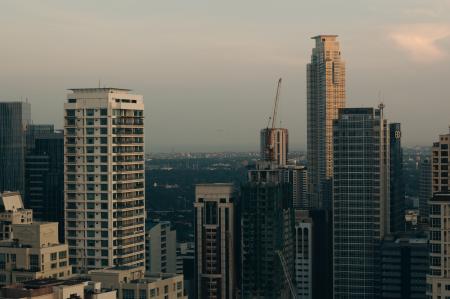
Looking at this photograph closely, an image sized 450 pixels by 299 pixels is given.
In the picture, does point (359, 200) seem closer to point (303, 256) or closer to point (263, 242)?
point (303, 256)

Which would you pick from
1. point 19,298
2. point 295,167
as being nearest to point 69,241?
point 19,298

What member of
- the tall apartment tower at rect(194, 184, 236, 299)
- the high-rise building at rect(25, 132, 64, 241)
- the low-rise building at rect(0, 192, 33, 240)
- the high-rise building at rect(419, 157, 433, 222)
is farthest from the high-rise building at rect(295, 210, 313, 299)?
the low-rise building at rect(0, 192, 33, 240)

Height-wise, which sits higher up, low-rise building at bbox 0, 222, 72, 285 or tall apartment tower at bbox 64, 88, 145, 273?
tall apartment tower at bbox 64, 88, 145, 273

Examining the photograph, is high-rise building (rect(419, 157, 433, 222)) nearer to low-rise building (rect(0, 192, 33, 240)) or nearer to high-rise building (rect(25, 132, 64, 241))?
high-rise building (rect(25, 132, 64, 241))

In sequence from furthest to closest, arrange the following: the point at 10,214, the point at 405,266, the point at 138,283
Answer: the point at 405,266, the point at 10,214, the point at 138,283

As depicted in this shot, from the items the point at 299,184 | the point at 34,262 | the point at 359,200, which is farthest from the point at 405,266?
the point at 299,184

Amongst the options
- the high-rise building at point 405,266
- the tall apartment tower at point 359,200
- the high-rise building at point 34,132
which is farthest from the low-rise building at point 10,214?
the tall apartment tower at point 359,200

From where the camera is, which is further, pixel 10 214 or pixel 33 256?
pixel 10 214
